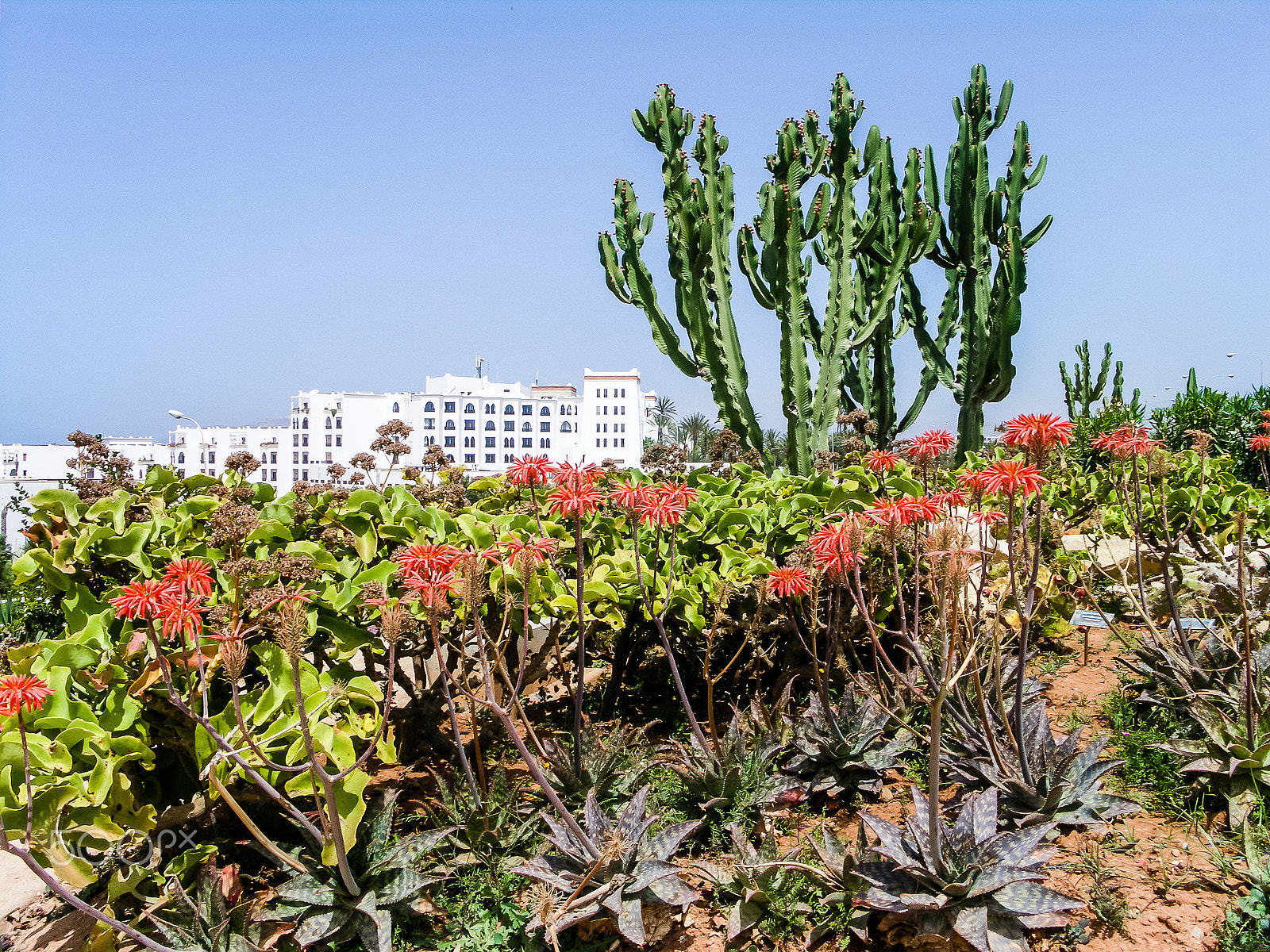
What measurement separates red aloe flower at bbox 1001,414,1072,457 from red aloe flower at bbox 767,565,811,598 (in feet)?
2.67

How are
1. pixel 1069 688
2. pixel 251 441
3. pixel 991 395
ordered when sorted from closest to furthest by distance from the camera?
pixel 1069 688 < pixel 991 395 < pixel 251 441

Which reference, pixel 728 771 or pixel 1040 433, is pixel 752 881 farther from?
pixel 1040 433

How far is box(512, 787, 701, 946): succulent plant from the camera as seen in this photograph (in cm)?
211

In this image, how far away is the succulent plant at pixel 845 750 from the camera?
2859 millimetres

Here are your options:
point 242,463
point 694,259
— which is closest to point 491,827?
point 242,463

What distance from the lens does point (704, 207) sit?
9.57 meters

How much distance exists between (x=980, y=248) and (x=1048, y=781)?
9522 mm

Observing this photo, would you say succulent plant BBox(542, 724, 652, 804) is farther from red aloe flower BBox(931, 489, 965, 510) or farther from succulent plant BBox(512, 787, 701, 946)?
red aloe flower BBox(931, 489, 965, 510)

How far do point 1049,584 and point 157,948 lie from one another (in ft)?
13.1

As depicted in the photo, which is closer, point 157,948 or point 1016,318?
point 157,948

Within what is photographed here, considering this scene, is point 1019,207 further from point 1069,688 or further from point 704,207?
point 1069,688

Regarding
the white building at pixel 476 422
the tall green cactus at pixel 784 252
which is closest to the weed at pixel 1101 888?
the tall green cactus at pixel 784 252

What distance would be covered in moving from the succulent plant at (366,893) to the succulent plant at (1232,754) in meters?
2.40

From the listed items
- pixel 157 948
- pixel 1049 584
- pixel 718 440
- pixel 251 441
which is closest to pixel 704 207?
pixel 718 440
